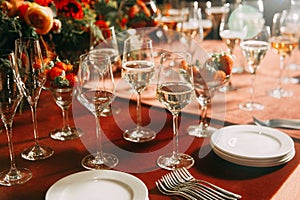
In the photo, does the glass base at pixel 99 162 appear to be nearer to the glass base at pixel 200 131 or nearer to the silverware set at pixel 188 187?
the silverware set at pixel 188 187

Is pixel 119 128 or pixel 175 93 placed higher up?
pixel 175 93

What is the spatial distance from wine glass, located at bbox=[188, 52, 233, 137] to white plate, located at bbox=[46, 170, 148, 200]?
17.6 inches

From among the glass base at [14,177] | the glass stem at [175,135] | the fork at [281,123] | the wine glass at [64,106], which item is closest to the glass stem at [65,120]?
the wine glass at [64,106]

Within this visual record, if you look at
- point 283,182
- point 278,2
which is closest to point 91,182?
point 283,182

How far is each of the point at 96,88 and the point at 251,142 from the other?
472 millimetres

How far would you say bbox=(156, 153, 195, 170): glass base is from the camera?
1.18 m

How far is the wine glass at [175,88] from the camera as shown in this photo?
118 centimetres

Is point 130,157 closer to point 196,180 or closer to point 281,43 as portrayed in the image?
point 196,180

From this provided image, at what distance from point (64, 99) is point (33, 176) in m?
0.32

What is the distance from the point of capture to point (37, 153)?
1267mm

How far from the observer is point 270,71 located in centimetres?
223

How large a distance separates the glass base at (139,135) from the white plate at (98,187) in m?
0.29

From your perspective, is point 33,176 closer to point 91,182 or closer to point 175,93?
point 91,182

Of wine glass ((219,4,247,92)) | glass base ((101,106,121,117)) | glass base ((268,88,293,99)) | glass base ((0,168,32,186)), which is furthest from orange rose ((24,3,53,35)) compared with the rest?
glass base ((268,88,293,99))
